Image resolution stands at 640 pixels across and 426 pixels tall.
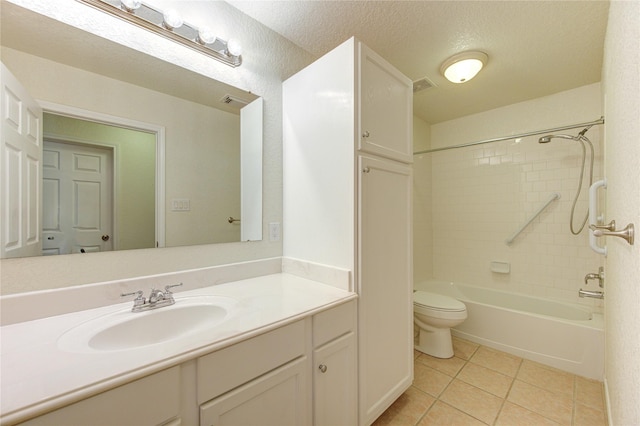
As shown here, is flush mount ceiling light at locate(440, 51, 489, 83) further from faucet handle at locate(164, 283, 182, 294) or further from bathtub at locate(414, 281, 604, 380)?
faucet handle at locate(164, 283, 182, 294)

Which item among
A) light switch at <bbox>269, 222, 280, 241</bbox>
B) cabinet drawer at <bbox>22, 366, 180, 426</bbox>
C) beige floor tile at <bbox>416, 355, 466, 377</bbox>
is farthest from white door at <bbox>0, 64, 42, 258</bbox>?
beige floor tile at <bbox>416, 355, 466, 377</bbox>

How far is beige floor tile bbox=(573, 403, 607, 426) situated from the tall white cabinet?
932 millimetres

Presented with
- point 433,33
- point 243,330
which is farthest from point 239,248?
point 433,33

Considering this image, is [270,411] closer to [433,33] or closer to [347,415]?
[347,415]

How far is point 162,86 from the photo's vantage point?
1243mm

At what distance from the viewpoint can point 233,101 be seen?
1.47 m

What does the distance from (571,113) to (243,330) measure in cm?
317

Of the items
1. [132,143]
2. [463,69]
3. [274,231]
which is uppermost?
[463,69]

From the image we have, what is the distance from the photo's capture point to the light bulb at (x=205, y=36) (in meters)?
1.27

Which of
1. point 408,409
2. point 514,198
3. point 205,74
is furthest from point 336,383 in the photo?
point 514,198

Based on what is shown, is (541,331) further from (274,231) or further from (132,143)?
(132,143)

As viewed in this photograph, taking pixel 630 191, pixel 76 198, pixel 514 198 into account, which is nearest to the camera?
pixel 630 191

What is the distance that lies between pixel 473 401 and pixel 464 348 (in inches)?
27.8

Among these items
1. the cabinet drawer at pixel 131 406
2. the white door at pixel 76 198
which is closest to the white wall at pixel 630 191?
the cabinet drawer at pixel 131 406
